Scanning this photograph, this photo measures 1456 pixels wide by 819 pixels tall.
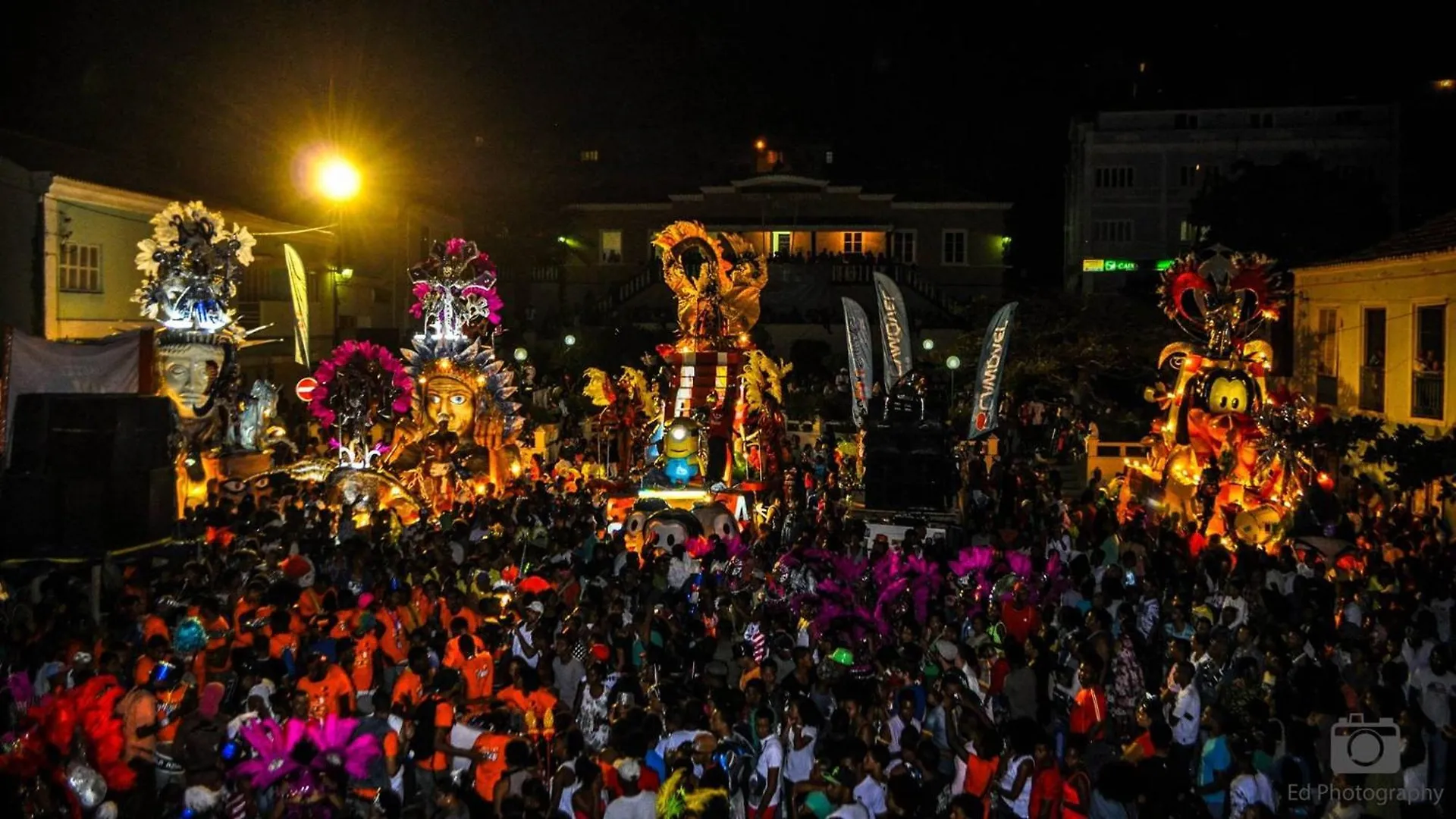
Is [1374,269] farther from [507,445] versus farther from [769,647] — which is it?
[769,647]

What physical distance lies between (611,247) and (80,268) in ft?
78.6

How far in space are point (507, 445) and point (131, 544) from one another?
8083 mm

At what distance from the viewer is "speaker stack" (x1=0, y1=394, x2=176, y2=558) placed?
12.8 m

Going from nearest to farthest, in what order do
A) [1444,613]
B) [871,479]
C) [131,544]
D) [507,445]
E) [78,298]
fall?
[1444,613]
[131,544]
[871,479]
[507,445]
[78,298]

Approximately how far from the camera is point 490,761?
7.53 m

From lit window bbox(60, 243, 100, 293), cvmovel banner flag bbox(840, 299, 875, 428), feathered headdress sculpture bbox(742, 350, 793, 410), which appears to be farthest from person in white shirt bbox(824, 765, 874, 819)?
lit window bbox(60, 243, 100, 293)

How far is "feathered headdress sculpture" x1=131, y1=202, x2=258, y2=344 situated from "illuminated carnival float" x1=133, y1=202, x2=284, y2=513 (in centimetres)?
1

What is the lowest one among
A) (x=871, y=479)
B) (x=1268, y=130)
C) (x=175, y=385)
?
(x=871, y=479)

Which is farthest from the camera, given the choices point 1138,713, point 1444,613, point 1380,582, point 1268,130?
point 1268,130

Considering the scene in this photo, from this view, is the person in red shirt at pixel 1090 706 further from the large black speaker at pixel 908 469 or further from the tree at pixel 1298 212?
the tree at pixel 1298 212

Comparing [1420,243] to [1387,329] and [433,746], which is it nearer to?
[1387,329]

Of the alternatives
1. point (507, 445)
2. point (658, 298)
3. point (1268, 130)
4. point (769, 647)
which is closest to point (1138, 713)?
point (769, 647)

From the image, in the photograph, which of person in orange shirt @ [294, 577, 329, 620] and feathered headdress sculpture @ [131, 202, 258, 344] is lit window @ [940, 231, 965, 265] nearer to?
feathered headdress sculpture @ [131, 202, 258, 344]

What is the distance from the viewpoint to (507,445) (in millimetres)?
20656
